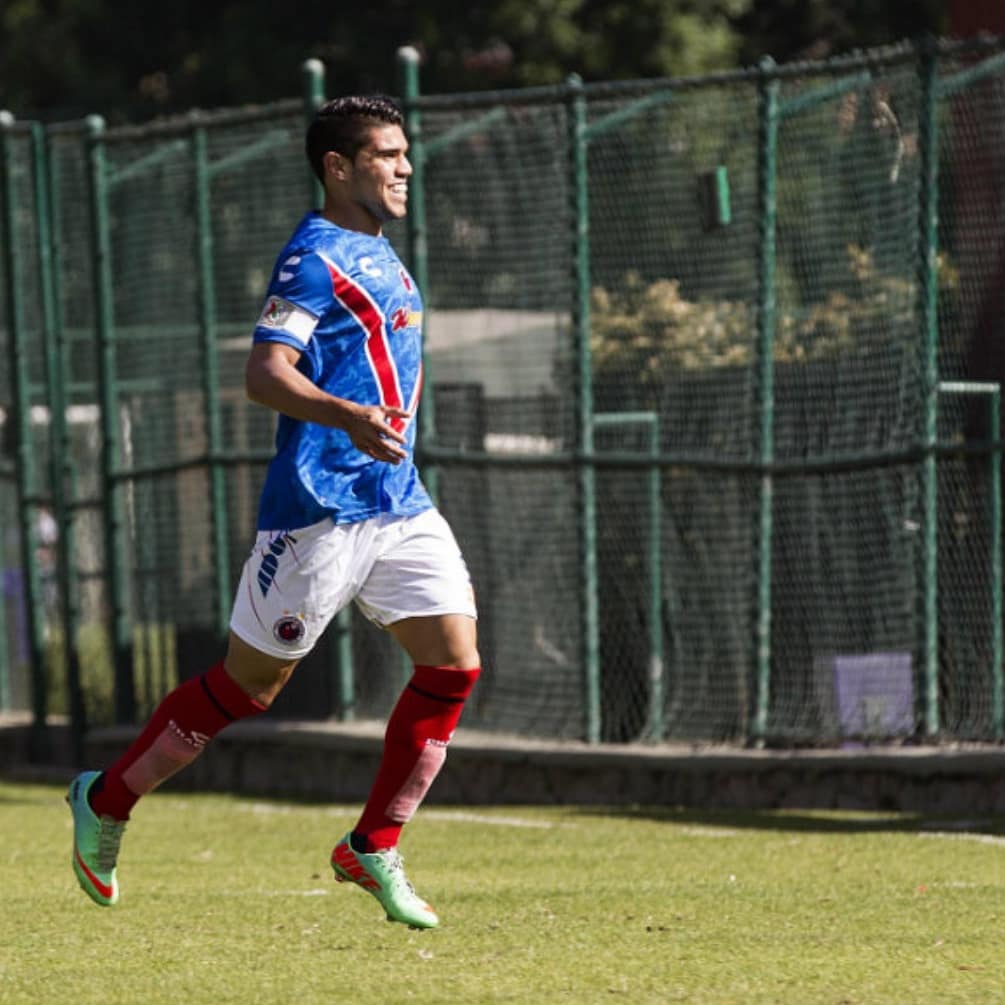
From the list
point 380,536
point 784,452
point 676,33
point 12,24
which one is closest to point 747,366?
point 784,452

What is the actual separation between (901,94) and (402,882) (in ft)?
15.9

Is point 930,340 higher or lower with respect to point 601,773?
higher

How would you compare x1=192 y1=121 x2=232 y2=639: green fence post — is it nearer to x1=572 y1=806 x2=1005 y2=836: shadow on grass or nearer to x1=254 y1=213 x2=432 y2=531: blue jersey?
x1=572 y1=806 x2=1005 y2=836: shadow on grass

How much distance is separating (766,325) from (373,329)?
14.0ft

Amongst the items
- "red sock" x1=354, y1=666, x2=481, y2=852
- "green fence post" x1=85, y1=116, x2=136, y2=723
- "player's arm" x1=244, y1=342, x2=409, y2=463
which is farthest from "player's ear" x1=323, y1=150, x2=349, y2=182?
"green fence post" x1=85, y1=116, x2=136, y2=723

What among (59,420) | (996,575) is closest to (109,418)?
(59,420)

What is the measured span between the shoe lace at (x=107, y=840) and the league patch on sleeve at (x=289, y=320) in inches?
55.8

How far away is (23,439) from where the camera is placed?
14.2 meters

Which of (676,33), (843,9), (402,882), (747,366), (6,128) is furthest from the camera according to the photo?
(843,9)

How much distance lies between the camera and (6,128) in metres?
14.0

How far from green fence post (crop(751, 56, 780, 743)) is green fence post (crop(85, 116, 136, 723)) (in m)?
3.94

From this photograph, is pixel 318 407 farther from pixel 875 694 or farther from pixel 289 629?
pixel 875 694

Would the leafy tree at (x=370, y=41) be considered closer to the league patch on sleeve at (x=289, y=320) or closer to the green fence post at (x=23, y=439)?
the green fence post at (x=23, y=439)

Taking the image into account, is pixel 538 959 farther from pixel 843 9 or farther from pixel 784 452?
pixel 843 9
